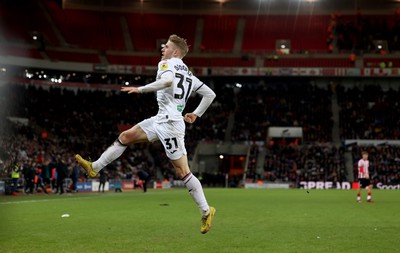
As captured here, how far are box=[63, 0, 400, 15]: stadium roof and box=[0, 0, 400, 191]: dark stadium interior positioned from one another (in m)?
0.12

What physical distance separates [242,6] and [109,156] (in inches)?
2240

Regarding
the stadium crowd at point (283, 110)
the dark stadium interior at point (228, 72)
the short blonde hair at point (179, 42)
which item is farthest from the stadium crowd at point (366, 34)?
the short blonde hair at point (179, 42)

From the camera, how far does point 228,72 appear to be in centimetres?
6028

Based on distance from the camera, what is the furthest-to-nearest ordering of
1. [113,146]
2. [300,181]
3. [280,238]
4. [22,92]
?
1. [22,92]
2. [300,181]
3. [280,238]
4. [113,146]

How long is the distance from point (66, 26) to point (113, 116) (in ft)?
39.2

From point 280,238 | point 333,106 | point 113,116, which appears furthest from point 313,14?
point 280,238

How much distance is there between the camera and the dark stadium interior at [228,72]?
5253cm

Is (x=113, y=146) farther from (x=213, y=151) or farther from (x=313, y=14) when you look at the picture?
(x=313, y=14)

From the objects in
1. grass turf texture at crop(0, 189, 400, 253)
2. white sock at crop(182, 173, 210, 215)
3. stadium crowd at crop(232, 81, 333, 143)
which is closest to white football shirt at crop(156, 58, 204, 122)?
white sock at crop(182, 173, 210, 215)

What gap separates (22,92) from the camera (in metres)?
53.6

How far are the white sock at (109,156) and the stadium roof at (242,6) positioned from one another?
54.8 m

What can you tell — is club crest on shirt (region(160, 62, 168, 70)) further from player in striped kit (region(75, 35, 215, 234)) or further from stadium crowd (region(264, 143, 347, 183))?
stadium crowd (region(264, 143, 347, 183))

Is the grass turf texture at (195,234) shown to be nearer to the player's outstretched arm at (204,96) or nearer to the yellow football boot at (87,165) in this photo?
the yellow football boot at (87,165)

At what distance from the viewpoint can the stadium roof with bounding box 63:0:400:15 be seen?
6200 centimetres
